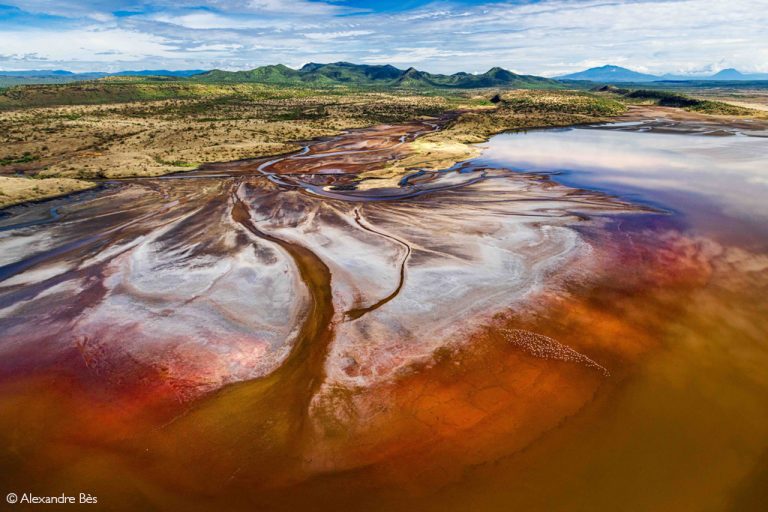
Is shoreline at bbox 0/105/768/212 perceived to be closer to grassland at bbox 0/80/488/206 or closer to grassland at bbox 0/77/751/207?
grassland at bbox 0/77/751/207

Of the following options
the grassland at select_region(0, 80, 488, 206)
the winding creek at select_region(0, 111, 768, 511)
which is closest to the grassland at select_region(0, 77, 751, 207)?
the grassland at select_region(0, 80, 488, 206)

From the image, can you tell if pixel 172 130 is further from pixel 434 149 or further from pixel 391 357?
pixel 391 357

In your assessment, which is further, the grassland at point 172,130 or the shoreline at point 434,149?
the grassland at point 172,130

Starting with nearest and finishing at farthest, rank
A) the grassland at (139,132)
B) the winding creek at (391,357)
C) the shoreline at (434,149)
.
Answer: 1. the winding creek at (391,357)
2. the shoreline at (434,149)
3. the grassland at (139,132)

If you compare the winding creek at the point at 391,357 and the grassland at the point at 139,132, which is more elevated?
the grassland at the point at 139,132

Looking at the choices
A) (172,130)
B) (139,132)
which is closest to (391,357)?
(172,130)

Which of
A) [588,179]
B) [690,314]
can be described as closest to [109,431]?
[690,314]

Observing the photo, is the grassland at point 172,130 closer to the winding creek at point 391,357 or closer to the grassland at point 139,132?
the grassland at point 139,132

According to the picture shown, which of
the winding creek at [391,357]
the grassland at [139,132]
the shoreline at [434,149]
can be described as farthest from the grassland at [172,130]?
the winding creek at [391,357]

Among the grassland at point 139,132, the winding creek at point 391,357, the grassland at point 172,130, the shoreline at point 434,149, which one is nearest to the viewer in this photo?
the winding creek at point 391,357
